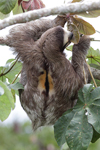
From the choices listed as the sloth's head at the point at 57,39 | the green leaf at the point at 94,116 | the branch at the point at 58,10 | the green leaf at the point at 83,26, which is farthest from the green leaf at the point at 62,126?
the branch at the point at 58,10

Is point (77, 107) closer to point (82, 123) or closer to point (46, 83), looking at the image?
point (82, 123)

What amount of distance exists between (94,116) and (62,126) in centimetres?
42

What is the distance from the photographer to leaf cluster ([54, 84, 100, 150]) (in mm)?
2711

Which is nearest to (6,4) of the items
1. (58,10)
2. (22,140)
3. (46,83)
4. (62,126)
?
(58,10)

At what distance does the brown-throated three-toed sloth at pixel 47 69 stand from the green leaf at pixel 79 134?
0.63 meters

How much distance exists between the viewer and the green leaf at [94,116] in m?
2.72

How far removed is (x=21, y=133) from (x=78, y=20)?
2014 centimetres

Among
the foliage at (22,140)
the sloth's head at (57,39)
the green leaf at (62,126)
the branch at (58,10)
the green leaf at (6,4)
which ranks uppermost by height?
the green leaf at (6,4)

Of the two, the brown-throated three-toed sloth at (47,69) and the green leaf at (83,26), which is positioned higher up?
the green leaf at (83,26)

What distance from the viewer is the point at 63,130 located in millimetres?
2928

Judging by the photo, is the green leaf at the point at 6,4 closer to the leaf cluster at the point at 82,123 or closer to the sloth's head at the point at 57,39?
the sloth's head at the point at 57,39

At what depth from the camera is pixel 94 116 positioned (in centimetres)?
282

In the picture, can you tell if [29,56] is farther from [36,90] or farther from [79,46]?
[79,46]

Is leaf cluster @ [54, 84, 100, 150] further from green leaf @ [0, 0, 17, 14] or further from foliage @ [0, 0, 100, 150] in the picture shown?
green leaf @ [0, 0, 17, 14]
